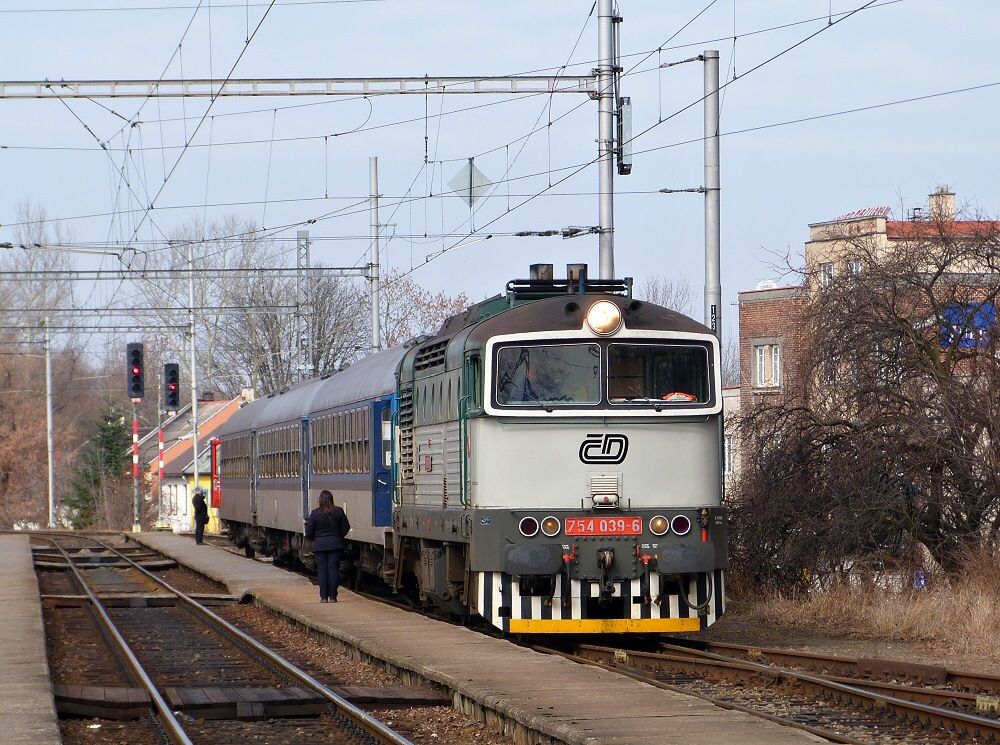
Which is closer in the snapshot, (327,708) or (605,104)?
(327,708)

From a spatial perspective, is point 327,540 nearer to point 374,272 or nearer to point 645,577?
point 645,577

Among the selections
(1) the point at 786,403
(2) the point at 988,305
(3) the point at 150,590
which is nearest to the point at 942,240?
(2) the point at 988,305

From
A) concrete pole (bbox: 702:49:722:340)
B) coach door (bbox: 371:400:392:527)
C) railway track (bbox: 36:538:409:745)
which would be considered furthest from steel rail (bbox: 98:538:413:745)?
concrete pole (bbox: 702:49:722:340)

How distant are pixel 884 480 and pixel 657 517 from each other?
5.52 metres

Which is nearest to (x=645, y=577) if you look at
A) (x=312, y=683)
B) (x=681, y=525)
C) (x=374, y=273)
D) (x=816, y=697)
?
(x=681, y=525)

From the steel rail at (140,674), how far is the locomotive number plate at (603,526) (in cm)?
382

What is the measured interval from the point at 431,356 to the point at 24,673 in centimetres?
562

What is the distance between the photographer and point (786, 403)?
66.9 ft

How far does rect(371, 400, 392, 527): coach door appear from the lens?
65.6ft

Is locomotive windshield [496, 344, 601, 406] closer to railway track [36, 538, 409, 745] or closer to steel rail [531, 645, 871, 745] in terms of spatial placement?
steel rail [531, 645, 871, 745]

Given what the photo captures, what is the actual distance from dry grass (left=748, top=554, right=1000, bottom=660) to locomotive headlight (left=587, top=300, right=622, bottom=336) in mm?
4314

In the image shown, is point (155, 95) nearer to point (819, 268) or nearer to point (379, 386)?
point (379, 386)

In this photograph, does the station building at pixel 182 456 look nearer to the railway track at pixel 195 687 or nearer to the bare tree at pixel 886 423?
the railway track at pixel 195 687

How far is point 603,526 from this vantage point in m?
14.1
